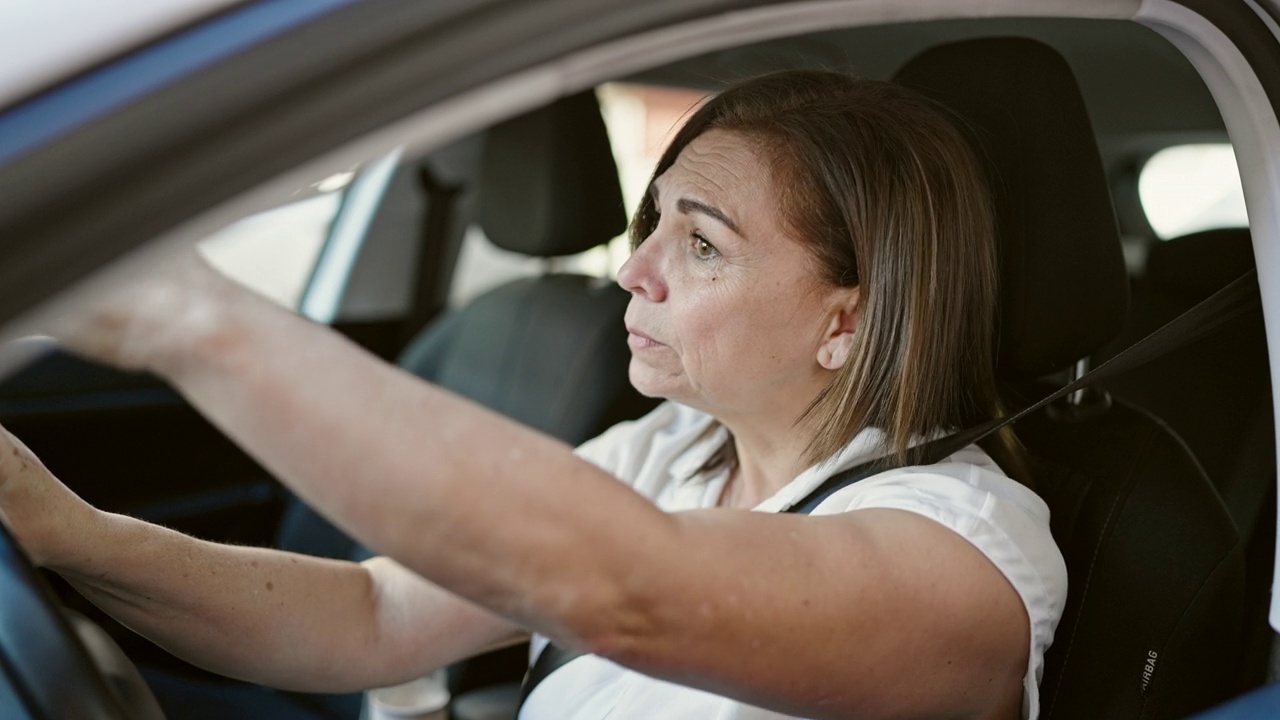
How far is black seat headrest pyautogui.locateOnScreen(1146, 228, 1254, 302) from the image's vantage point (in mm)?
1731

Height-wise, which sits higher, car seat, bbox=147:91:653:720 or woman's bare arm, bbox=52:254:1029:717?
woman's bare arm, bbox=52:254:1029:717

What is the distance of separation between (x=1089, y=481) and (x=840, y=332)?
34 centimetres

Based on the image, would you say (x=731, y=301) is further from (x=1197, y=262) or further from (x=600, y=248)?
(x=600, y=248)

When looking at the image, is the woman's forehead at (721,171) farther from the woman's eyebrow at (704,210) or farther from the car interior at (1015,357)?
the car interior at (1015,357)

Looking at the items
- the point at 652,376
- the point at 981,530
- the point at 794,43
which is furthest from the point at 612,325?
the point at 981,530

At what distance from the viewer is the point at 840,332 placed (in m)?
1.30

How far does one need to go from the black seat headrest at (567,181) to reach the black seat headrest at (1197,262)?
987 millimetres

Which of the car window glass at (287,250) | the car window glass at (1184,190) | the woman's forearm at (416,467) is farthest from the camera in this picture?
the car window glass at (287,250)

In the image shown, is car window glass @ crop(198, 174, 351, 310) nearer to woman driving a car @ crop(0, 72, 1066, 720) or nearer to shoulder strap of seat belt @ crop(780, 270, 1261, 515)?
woman driving a car @ crop(0, 72, 1066, 720)

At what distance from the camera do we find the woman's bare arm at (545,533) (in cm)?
61

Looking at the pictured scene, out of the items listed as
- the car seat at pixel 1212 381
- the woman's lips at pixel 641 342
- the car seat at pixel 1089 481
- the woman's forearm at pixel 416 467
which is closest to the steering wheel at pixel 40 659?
the woman's forearm at pixel 416 467

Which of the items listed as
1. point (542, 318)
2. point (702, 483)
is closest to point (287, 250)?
point (542, 318)

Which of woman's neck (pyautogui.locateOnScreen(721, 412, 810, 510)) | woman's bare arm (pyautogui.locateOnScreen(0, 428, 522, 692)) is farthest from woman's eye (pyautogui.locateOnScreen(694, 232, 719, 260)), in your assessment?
woman's bare arm (pyautogui.locateOnScreen(0, 428, 522, 692))

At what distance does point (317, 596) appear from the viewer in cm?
132
